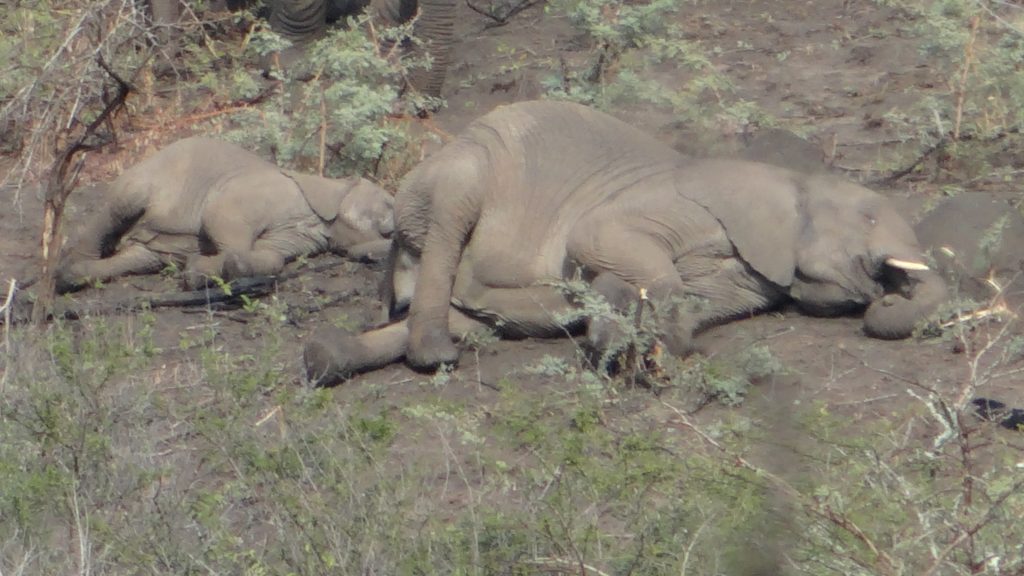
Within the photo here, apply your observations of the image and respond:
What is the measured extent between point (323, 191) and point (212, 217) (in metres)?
0.55

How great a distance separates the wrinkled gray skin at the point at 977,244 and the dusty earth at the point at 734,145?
1.06ft

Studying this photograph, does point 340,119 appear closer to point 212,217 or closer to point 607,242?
point 212,217

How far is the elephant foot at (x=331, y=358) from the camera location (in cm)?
670

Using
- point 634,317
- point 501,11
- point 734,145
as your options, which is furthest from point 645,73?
point 634,317

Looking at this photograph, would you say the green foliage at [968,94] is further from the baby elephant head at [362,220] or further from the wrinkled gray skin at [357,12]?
the wrinkled gray skin at [357,12]

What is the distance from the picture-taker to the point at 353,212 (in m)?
8.55

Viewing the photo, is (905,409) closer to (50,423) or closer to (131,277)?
(50,423)

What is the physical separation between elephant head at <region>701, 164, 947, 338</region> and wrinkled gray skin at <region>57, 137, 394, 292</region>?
2107mm

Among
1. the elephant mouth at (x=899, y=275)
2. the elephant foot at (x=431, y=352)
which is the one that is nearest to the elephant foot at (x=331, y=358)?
the elephant foot at (x=431, y=352)

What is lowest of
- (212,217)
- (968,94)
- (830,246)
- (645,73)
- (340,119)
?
(212,217)

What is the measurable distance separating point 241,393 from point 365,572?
181cm

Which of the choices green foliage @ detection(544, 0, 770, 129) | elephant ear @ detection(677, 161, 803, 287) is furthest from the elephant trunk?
green foliage @ detection(544, 0, 770, 129)

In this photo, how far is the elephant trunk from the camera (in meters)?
6.55

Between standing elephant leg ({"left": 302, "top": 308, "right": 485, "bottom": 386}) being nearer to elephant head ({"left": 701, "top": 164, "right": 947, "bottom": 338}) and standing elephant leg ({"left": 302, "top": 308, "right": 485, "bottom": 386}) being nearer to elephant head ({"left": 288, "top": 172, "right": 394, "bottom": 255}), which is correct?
elephant head ({"left": 701, "top": 164, "right": 947, "bottom": 338})
